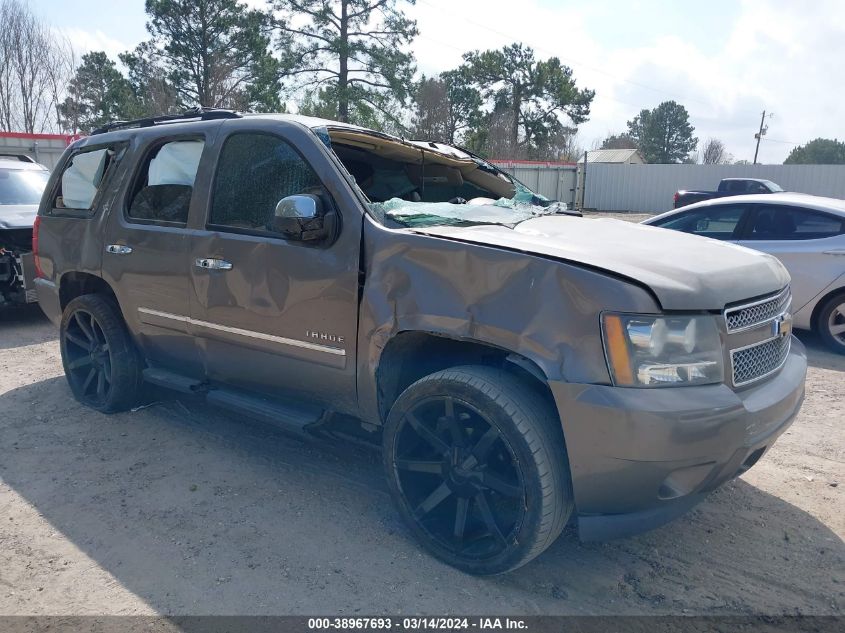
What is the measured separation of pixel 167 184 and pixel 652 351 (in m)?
3.17

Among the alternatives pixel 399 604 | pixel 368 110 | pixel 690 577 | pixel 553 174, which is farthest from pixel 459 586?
pixel 553 174

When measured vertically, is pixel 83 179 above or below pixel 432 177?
below

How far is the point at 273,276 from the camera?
3.58m

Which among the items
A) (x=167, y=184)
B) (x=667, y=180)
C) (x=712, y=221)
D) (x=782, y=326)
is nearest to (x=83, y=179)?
(x=167, y=184)

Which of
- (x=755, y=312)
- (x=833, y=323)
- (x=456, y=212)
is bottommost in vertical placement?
(x=833, y=323)

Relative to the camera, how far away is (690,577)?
3041 millimetres

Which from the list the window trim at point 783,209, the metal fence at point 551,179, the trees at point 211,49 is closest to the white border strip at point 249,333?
the window trim at point 783,209

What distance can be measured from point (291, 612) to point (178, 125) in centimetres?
302

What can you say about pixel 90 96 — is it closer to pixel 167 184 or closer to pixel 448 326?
pixel 167 184

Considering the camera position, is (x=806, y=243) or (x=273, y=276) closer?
(x=273, y=276)

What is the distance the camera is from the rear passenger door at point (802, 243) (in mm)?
6637

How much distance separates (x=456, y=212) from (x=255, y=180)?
3.73 ft

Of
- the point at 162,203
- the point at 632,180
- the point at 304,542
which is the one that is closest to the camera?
the point at 304,542

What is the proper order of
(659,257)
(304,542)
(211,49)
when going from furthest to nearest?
(211,49) < (304,542) < (659,257)
